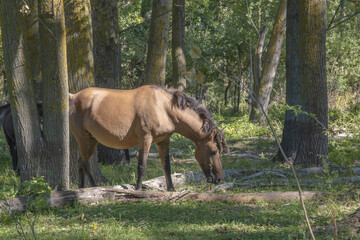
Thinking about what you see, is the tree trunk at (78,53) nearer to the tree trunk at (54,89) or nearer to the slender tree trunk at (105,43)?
the tree trunk at (54,89)

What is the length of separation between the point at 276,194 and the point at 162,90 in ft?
9.00

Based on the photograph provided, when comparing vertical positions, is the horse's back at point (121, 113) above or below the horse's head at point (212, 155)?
above

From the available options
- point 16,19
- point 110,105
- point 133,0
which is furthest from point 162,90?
point 133,0

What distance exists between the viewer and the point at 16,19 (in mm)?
6695

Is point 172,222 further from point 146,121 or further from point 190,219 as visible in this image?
point 146,121

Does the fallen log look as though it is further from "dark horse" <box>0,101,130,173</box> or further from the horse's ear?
"dark horse" <box>0,101,130,173</box>

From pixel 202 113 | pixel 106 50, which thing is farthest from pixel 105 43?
pixel 202 113

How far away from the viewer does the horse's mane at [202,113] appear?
7.98 meters

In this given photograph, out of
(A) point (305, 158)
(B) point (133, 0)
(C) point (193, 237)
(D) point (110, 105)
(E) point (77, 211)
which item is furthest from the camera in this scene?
(B) point (133, 0)

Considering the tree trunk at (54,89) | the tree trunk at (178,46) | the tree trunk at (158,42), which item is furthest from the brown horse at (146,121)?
the tree trunk at (178,46)

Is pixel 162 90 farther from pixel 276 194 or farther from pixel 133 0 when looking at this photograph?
pixel 133 0

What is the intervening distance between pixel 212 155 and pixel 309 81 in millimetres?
2995

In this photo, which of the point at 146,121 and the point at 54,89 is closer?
the point at 54,89

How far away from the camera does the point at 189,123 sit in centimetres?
801
